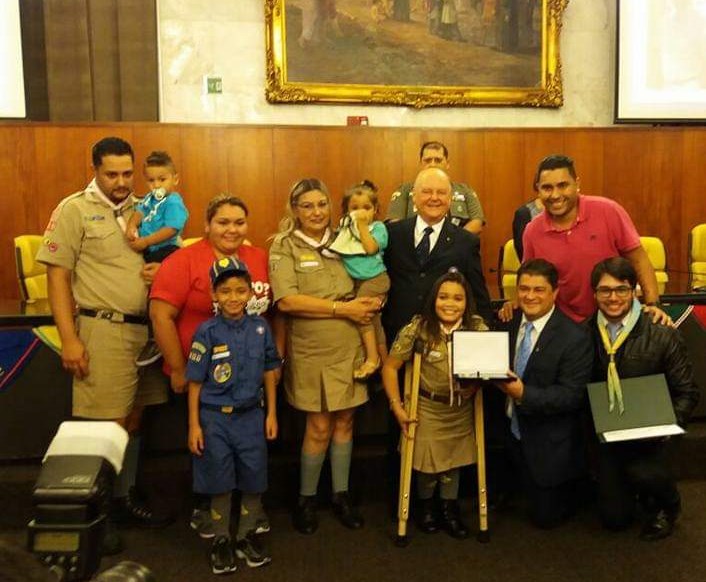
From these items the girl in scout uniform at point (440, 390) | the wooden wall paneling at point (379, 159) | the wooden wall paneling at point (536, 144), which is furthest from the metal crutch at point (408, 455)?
the wooden wall paneling at point (536, 144)

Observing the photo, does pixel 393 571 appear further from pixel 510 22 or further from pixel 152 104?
pixel 510 22

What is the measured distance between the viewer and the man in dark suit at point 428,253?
2.88 meters

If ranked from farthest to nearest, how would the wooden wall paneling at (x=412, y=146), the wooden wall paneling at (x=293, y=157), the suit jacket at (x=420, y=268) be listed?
the wooden wall paneling at (x=412, y=146) < the wooden wall paneling at (x=293, y=157) < the suit jacket at (x=420, y=268)

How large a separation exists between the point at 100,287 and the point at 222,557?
1139 mm

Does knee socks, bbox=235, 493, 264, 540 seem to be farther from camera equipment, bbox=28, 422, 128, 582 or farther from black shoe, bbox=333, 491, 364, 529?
camera equipment, bbox=28, 422, 128, 582

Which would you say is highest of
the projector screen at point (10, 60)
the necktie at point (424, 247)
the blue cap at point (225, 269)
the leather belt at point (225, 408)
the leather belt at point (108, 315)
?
the projector screen at point (10, 60)

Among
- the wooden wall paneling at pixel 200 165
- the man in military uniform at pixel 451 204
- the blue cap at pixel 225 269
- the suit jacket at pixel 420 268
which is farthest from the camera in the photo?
the wooden wall paneling at pixel 200 165

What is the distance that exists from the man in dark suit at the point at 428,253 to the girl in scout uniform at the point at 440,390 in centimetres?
9

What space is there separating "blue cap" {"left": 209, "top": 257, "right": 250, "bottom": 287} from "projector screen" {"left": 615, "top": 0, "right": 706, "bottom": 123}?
504cm

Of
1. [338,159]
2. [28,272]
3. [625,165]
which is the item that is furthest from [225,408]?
[625,165]

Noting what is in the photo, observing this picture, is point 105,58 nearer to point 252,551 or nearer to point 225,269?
point 225,269

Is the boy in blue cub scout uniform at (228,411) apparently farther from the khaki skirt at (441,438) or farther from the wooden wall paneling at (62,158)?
the wooden wall paneling at (62,158)

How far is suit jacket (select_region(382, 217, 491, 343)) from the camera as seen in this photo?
9.48ft

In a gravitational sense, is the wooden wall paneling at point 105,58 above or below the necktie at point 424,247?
above
